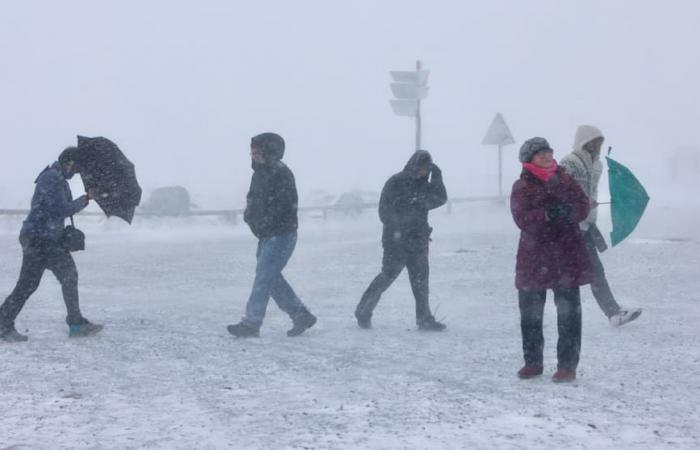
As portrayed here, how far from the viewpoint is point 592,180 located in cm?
795

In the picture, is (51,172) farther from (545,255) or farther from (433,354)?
(545,255)

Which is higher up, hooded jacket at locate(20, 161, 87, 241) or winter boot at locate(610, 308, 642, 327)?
hooded jacket at locate(20, 161, 87, 241)

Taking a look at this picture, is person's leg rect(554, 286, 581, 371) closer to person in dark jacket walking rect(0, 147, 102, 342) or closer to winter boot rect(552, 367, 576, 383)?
winter boot rect(552, 367, 576, 383)

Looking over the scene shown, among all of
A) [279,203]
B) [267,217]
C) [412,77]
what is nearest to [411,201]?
[279,203]

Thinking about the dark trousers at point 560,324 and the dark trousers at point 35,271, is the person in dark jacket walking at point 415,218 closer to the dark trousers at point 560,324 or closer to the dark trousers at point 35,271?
the dark trousers at point 560,324

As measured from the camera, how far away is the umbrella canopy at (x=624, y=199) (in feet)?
24.7

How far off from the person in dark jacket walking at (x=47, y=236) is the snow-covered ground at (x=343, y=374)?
41 centimetres

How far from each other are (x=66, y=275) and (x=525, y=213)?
13.3ft

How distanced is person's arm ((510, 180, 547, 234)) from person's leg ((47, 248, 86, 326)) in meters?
3.86

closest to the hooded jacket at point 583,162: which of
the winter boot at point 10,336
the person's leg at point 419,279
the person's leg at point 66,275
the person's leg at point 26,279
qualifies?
the person's leg at point 419,279

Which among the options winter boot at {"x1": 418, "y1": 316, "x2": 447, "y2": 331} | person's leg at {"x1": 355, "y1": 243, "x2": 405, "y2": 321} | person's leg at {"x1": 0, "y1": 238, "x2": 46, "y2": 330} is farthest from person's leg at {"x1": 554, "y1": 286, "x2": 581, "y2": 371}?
person's leg at {"x1": 0, "y1": 238, "x2": 46, "y2": 330}

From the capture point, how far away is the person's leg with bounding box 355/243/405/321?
28.4 ft

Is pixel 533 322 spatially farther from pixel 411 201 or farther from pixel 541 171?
pixel 411 201

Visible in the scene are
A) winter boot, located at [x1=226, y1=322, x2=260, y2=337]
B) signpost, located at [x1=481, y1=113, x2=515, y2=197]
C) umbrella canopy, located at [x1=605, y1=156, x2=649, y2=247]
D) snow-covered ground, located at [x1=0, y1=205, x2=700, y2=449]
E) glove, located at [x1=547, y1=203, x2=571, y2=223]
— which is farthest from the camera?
signpost, located at [x1=481, y1=113, x2=515, y2=197]
